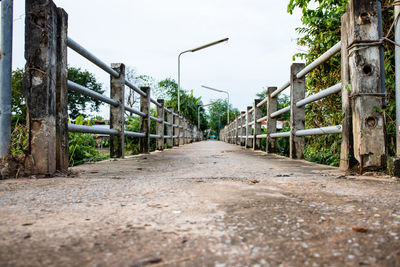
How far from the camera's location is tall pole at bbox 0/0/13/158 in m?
1.69

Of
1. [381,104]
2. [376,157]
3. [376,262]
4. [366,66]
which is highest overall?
[366,66]

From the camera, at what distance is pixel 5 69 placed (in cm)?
170

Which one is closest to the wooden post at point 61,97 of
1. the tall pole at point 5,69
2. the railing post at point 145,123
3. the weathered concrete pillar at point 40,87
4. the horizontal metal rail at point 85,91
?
the weathered concrete pillar at point 40,87

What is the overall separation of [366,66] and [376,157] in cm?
59

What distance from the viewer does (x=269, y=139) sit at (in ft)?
15.0

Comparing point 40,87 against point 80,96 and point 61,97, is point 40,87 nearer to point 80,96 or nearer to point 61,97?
point 61,97

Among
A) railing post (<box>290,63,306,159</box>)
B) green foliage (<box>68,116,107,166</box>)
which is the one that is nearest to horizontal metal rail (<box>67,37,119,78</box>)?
green foliage (<box>68,116,107,166</box>)

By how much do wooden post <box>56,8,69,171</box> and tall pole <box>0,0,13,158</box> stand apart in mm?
277

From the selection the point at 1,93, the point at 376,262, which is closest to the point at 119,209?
the point at 376,262

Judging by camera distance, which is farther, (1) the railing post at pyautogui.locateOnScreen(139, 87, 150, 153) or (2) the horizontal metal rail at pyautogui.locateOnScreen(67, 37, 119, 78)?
(1) the railing post at pyautogui.locateOnScreen(139, 87, 150, 153)

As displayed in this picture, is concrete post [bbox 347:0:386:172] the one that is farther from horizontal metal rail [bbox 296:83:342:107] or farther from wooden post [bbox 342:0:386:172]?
horizontal metal rail [bbox 296:83:342:107]

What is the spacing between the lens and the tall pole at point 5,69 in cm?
169

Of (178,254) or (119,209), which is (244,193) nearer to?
(119,209)

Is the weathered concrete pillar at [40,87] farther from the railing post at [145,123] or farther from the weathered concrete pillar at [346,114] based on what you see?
the railing post at [145,123]
